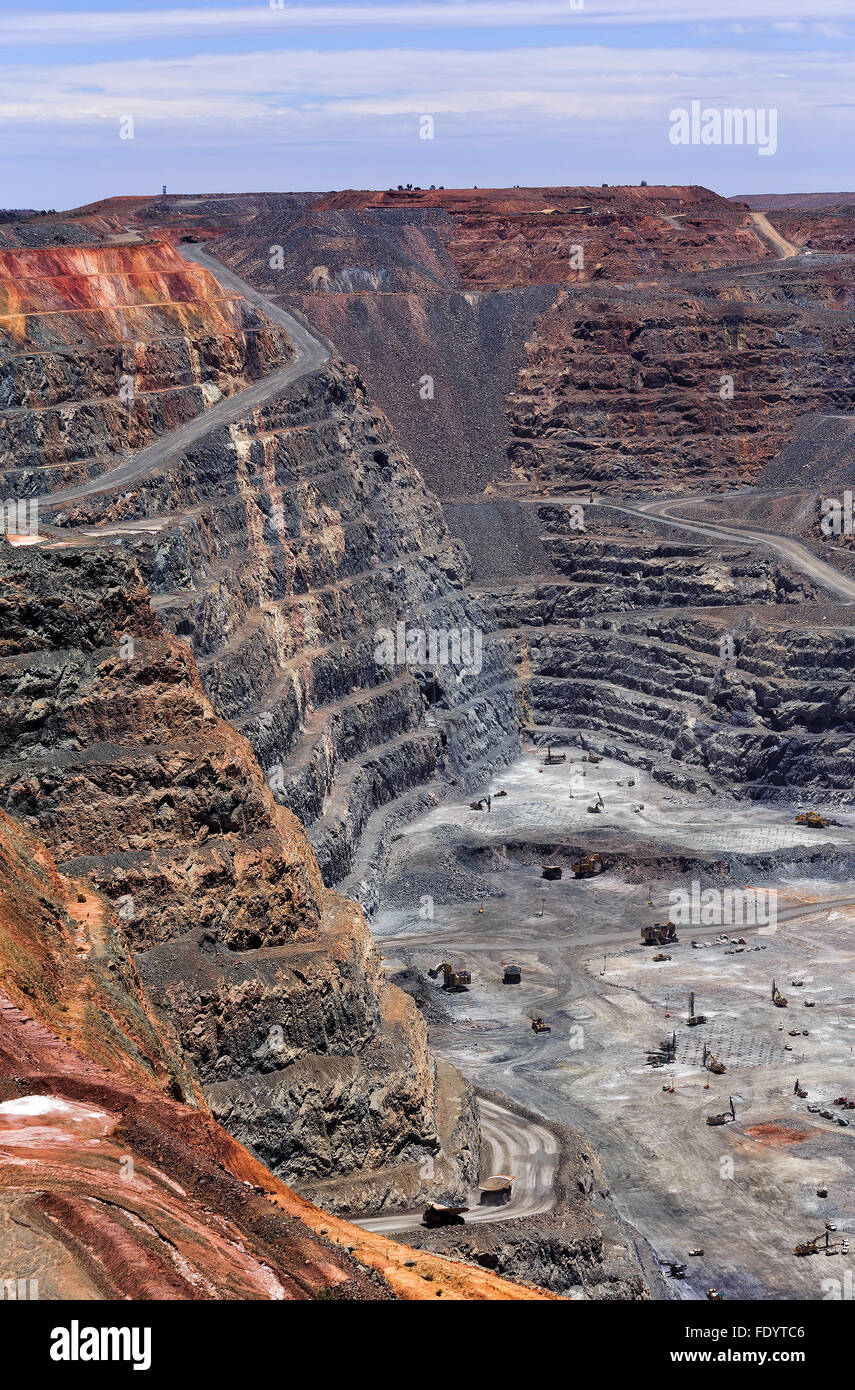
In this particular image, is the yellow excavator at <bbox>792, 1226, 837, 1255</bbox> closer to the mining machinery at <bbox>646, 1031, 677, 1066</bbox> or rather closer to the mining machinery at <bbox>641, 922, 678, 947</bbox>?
the mining machinery at <bbox>646, 1031, 677, 1066</bbox>

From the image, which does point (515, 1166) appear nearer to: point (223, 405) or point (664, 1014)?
point (664, 1014)

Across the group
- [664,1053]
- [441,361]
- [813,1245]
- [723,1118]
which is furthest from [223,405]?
[813,1245]

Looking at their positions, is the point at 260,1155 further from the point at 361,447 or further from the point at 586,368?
the point at 586,368

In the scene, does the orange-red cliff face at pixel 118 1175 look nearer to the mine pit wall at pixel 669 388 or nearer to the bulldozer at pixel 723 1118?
the bulldozer at pixel 723 1118

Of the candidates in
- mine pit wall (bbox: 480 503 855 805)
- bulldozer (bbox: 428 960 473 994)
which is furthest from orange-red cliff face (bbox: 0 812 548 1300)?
mine pit wall (bbox: 480 503 855 805)

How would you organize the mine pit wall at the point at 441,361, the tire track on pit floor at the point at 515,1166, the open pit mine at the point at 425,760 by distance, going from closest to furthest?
the open pit mine at the point at 425,760 → the tire track on pit floor at the point at 515,1166 → the mine pit wall at the point at 441,361

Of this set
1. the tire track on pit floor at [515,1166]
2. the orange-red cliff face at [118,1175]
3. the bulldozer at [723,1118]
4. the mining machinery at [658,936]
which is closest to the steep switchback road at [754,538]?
the mining machinery at [658,936]
